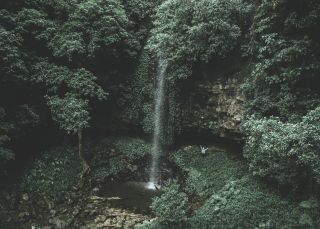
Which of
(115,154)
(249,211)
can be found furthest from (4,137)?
(249,211)

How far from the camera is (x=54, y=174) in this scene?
15953 millimetres

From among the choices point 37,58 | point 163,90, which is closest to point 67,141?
point 37,58

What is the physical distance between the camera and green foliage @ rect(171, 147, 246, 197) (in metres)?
14.6

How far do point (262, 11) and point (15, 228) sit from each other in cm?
1319

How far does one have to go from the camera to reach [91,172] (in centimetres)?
1675

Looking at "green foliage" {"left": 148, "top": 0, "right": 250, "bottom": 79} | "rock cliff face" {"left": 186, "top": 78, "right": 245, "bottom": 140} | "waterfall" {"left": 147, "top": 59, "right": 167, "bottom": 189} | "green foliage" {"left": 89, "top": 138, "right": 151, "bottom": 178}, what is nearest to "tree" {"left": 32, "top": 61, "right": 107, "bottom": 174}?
"green foliage" {"left": 89, "top": 138, "right": 151, "bottom": 178}

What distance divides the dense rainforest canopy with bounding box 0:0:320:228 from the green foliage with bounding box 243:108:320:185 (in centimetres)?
4

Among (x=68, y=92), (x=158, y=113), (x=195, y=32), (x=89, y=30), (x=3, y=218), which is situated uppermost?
(x=89, y=30)

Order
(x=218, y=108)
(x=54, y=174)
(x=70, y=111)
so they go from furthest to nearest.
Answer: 1. (x=54, y=174)
2. (x=218, y=108)
3. (x=70, y=111)

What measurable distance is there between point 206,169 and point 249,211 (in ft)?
13.3

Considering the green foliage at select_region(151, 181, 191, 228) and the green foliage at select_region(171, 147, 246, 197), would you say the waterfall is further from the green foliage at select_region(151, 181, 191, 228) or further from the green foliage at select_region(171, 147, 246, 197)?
the green foliage at select_region(151, 181, 191, 228)

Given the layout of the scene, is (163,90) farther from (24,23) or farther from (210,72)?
(24,23)

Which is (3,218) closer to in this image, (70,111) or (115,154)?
(70,111)

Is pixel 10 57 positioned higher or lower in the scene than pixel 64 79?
higher
